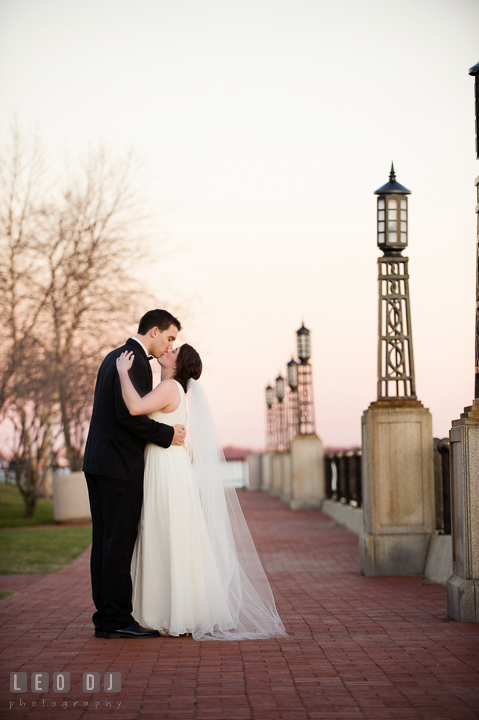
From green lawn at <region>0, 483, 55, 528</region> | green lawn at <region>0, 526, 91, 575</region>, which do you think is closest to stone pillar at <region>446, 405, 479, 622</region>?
green lawn at <region>0, 526, 91, 575</region>

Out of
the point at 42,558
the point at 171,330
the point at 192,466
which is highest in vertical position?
the point at 171,330

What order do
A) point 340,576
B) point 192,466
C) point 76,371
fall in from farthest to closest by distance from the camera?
point 76,371 → point 340,576 → point 192,466

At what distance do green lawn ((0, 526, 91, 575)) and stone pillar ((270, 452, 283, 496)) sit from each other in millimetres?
14139

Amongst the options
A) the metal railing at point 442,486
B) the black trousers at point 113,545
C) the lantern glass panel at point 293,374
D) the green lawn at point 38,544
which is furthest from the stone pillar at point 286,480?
the black trousers at point 113,545

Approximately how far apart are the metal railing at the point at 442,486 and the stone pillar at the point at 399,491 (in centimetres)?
13

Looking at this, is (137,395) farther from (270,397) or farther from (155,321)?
(270,397)

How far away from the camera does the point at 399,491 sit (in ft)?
33.4

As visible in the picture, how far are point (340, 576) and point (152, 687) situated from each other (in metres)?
5.65

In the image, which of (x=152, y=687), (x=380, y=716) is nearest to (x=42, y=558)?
(x=152, y=687)

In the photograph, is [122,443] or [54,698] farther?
[122,443]

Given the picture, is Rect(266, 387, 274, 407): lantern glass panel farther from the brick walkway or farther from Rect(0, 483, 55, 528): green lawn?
the brick walkway

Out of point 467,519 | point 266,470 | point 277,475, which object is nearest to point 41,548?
point 467,519

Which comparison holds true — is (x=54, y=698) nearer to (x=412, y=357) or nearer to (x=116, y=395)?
(x=116, y=395)

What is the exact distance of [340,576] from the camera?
395 inches
